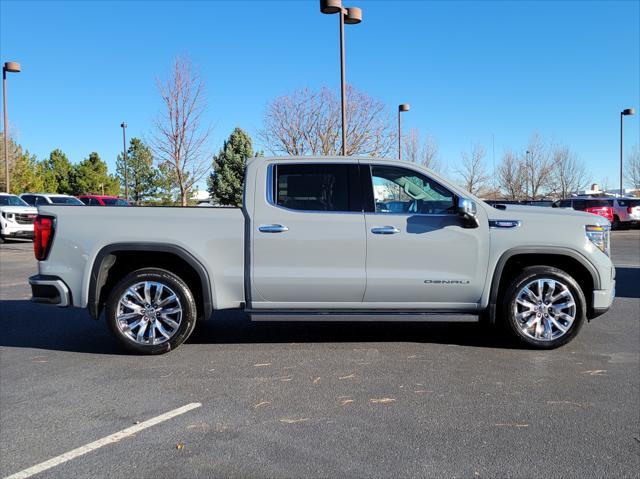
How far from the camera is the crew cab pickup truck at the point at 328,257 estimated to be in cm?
529

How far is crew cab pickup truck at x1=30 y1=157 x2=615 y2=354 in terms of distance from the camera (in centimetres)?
529

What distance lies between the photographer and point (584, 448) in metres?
3.39

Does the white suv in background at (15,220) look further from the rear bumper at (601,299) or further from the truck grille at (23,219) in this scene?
the rear bumper at (601,299)

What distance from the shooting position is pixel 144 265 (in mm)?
5668

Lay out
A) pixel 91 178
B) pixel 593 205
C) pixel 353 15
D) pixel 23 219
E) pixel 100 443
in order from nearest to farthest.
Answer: pixel 100 443, pixel 353 15, pixel 23 219, pixel 593 205, pixel 91 178

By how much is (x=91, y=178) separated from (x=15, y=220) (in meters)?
53.6

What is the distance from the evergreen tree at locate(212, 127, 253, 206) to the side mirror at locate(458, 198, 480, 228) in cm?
3288

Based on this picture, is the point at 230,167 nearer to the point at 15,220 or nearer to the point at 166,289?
the point at 15,220

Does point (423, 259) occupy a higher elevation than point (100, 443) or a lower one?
higher

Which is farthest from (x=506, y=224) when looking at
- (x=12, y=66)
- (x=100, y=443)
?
(x=12, y=66)

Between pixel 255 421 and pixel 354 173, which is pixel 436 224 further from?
pixel 255 421

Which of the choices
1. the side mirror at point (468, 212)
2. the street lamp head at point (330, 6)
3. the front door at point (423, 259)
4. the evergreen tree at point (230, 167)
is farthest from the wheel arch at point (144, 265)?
the evergreen tree at point (230, 167)

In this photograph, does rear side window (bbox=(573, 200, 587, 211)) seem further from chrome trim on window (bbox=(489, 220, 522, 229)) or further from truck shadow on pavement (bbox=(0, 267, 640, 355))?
chrome trim on window (bbox=(489, 220, 522, 229))

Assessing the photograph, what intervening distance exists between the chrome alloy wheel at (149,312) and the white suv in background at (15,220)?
1659 cm
